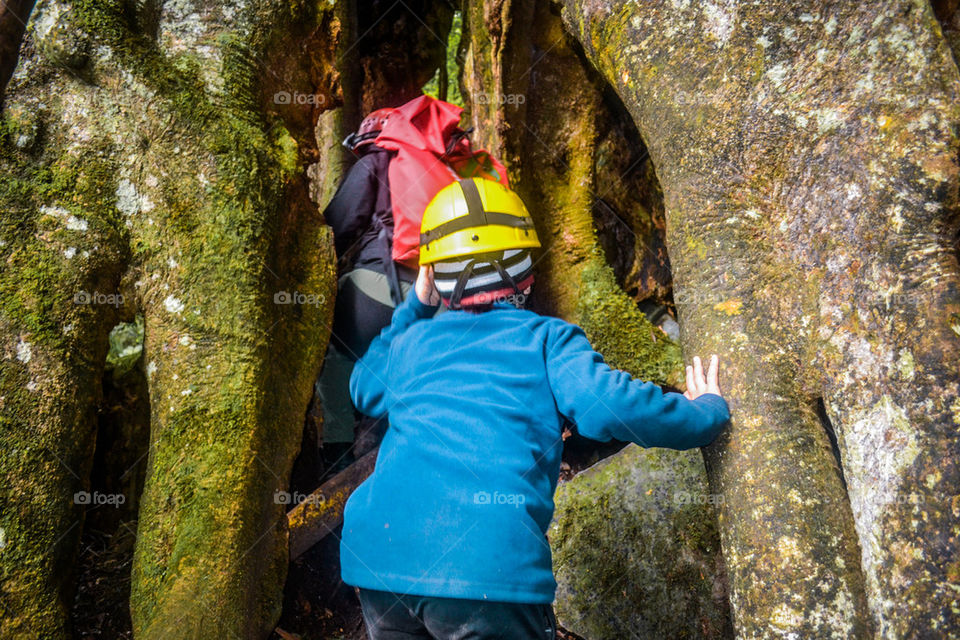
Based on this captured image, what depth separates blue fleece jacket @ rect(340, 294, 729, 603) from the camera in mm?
2520

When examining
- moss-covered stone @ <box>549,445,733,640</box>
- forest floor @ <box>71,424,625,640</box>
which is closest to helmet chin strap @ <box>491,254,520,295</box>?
moss-covered stone @ <box>549,445,733,640</box>

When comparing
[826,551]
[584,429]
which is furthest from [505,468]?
[826,551]

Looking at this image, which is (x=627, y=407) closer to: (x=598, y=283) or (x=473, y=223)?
(x=473, y=223)

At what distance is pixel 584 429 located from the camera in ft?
8.80

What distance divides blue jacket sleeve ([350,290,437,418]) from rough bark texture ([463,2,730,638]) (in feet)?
4.77

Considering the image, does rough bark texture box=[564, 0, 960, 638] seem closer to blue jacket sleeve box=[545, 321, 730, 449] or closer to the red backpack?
blue jacket sleeve box=[545, 321, 730, 449]

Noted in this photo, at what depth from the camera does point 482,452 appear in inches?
105

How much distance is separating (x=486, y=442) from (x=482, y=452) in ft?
0.14

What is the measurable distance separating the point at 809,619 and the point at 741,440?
0.65 meters

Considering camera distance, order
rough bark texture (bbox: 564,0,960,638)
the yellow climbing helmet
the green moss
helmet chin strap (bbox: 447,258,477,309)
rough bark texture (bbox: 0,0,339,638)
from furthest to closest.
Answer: the green moss, the yellow climbing helmet, helmet chin strap (bbox: 447,258,477,309), rough bark texture (bbox: 0,0,339,638), rough bark texture (bbox: 564,0,960,638)

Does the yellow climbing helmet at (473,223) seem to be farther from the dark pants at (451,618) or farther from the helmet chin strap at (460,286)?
the dark pants at (451,618)

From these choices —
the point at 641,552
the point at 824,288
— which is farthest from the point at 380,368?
the point at 824,288

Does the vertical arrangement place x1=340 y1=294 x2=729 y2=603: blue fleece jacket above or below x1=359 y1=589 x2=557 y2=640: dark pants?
above

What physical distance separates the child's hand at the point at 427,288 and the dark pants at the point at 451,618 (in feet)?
4.54
